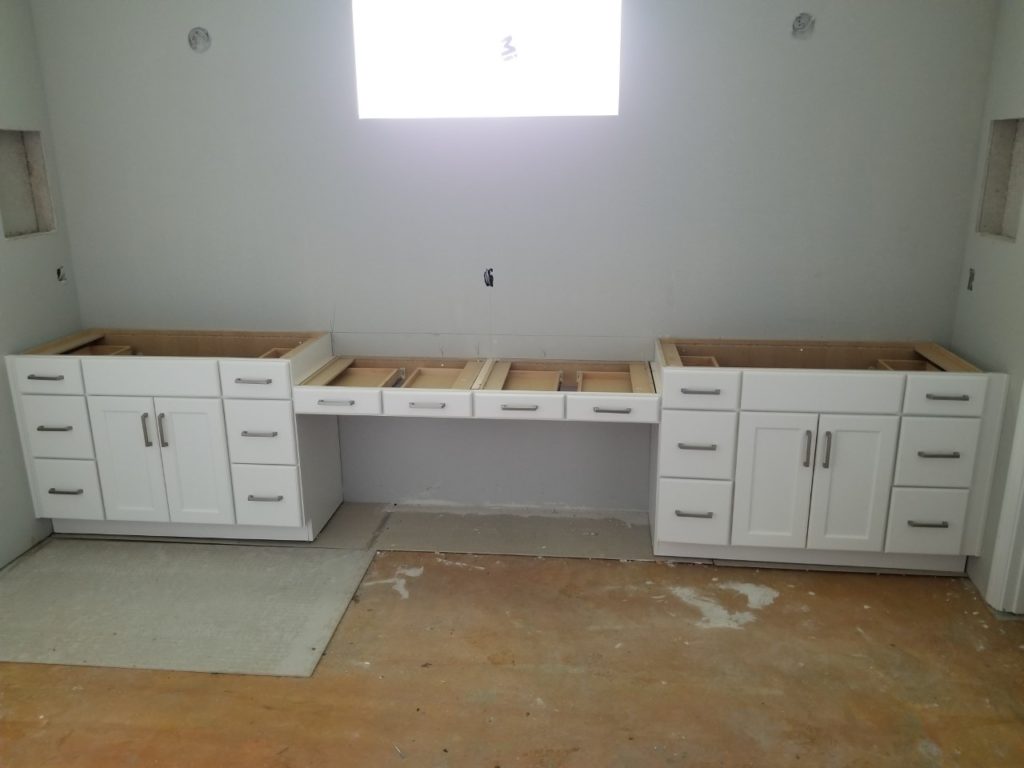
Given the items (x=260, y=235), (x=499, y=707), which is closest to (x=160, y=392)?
(x=260, y=235)

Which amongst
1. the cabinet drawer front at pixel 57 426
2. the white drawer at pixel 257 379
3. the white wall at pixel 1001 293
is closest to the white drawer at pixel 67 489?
the cabinet drawer front at pixel 57 426

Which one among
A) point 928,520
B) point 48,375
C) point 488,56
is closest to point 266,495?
point 48,375

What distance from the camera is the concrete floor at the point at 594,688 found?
245cm

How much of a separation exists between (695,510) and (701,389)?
54 centimetres

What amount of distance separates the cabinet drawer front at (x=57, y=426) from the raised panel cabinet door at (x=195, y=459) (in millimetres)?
363

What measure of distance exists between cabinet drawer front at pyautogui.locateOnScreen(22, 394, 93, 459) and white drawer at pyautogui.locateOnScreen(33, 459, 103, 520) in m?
0.04

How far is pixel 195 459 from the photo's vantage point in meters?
3.58

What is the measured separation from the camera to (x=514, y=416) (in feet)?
11.0

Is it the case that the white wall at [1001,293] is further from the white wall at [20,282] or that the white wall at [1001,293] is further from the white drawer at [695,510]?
the white wall at [20,282]

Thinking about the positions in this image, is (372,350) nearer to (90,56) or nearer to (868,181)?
(90,56)

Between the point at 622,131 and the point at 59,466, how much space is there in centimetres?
299

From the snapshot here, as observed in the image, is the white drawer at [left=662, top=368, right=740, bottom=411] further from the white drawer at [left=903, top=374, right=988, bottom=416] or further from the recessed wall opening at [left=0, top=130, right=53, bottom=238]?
the recessed wall opening at [left=0, top=130, right=53, bottom=238]

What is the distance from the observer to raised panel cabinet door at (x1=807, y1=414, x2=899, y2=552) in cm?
320

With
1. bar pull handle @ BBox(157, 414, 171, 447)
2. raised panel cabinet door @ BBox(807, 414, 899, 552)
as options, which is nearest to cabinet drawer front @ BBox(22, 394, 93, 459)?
bar pull handle @ BBox(157, 414, 171, 447)
